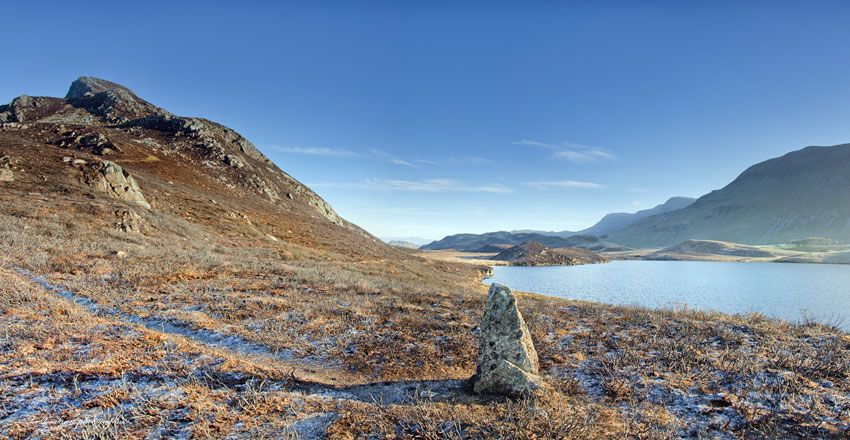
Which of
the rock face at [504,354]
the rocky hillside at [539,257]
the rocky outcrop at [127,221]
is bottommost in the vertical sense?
the rocky hillside at [539,257]

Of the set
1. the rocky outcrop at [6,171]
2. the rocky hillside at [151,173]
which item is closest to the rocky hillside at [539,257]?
the rocky hillside at [151,173]

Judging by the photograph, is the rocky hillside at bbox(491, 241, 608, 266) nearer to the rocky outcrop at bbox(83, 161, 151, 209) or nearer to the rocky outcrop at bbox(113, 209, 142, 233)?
the rocky outcrop at bbox(83, 161, 151, 209)

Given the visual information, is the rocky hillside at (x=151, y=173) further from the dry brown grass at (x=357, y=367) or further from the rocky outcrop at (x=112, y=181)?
the dry brown grass at (x=357, y=367)

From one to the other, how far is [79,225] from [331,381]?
2568cm

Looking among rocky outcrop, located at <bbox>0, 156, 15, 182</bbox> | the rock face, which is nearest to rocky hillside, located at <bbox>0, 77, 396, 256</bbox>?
rocky outcrop, located at <bbox>0, 156, 15, 182</bbox>

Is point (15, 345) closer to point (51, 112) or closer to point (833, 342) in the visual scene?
point (833, 342)

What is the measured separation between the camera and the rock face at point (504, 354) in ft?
20.2

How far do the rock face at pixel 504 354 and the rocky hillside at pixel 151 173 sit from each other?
→ 30.3 m

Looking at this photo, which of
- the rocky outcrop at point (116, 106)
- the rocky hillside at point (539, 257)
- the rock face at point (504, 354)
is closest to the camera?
the rock face at point (504, 354)

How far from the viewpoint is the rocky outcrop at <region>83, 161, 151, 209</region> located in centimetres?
3212

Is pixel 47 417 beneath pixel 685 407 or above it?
above

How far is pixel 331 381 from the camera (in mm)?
6836

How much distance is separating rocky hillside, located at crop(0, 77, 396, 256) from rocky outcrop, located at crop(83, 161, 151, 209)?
10 cm

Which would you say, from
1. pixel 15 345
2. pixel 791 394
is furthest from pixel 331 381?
pixel 791 394
